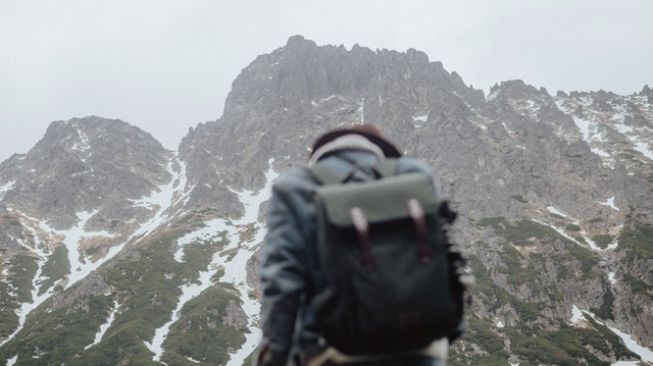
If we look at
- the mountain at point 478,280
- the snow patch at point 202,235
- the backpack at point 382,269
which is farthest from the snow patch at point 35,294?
the backpack at point 382,269

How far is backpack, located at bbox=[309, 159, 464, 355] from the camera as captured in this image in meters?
3.85

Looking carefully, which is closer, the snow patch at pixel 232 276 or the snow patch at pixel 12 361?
the snow patch at pixel 12 361

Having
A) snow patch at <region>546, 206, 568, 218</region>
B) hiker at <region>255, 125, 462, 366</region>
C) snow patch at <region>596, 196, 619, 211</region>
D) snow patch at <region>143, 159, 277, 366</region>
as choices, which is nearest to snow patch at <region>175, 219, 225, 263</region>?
snow patch at <region>143, 159, 277, 366</region>

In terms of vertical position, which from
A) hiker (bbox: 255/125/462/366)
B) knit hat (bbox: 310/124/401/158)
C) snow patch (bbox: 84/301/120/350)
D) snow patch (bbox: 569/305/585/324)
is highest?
knit hat (bbox: 310/124/401/158)

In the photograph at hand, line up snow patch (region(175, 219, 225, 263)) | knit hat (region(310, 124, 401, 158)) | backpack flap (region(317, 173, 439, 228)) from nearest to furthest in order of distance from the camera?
backpack flap (region(317, 173, 439, 228)), knit hat (region(310, 124, 401, 158)), snow patch (region(175, 219, 225, 263))

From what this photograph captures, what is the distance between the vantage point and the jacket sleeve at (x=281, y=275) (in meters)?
4.07

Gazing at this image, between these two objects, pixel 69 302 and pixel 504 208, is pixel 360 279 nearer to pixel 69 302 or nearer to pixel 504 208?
pixel 69 302

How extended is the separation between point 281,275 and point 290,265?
11 centimetres

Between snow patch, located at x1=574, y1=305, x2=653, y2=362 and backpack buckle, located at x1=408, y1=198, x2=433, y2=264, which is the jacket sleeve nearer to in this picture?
backpack buckle, located at x1=408, y1=198, x2=433, y2=264

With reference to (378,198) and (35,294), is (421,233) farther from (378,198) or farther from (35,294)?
(35,294)

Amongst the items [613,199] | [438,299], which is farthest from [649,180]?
[438,299]

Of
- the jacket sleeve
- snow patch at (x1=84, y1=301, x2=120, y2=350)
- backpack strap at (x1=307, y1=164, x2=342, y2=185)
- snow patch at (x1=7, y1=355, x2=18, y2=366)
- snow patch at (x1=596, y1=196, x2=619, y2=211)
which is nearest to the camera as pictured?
the jacket sleeve

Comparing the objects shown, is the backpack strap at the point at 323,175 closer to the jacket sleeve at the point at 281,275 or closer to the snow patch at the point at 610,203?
the jacket sleeve at the point at 281,275

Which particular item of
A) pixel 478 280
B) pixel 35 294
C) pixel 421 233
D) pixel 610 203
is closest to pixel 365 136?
pixel 421 233
